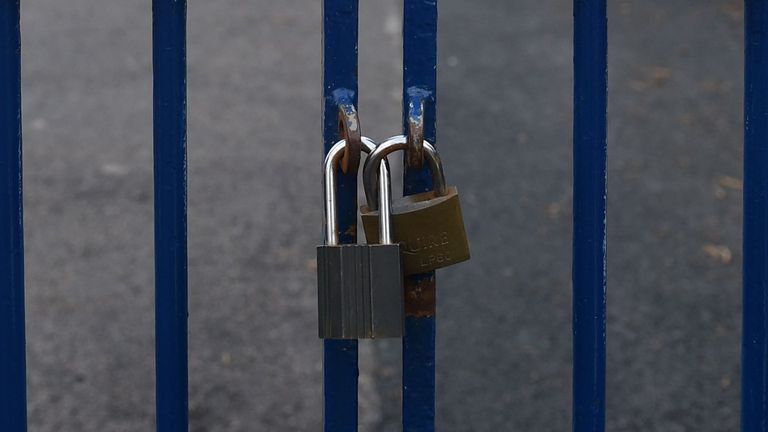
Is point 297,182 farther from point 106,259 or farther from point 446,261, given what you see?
point 446,261

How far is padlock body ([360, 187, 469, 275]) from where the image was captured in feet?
5.01

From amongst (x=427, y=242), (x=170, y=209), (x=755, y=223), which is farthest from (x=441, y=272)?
(x=427, y=242)

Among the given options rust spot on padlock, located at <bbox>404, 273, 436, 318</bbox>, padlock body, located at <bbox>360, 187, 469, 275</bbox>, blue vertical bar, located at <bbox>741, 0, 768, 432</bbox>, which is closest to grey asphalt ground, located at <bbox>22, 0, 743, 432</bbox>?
blue vertical bar, located at <bbox>741, 0, 768, 432</bbox>

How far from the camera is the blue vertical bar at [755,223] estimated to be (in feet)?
5.70

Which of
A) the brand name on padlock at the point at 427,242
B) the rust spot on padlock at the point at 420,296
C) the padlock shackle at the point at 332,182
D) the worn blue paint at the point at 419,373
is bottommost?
the worn blue paint at the point at 419,373

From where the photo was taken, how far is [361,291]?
1.49 m

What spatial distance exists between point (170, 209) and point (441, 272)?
320 cm

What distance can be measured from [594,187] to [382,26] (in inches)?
299

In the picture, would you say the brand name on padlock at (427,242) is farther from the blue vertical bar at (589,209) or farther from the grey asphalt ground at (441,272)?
the grey asphalt ground at (441,272)

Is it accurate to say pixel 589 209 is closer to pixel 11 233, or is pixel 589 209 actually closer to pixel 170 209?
pixel 170 209

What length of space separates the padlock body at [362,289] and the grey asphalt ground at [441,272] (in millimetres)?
2194

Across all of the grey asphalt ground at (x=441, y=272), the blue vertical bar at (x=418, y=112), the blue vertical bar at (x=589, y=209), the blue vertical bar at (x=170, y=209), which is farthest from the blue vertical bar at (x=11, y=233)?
the grey asphalt ground at (x=441, y=272)

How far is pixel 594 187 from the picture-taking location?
5.67ft

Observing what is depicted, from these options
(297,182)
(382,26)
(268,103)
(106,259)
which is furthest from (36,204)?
(382,26)
